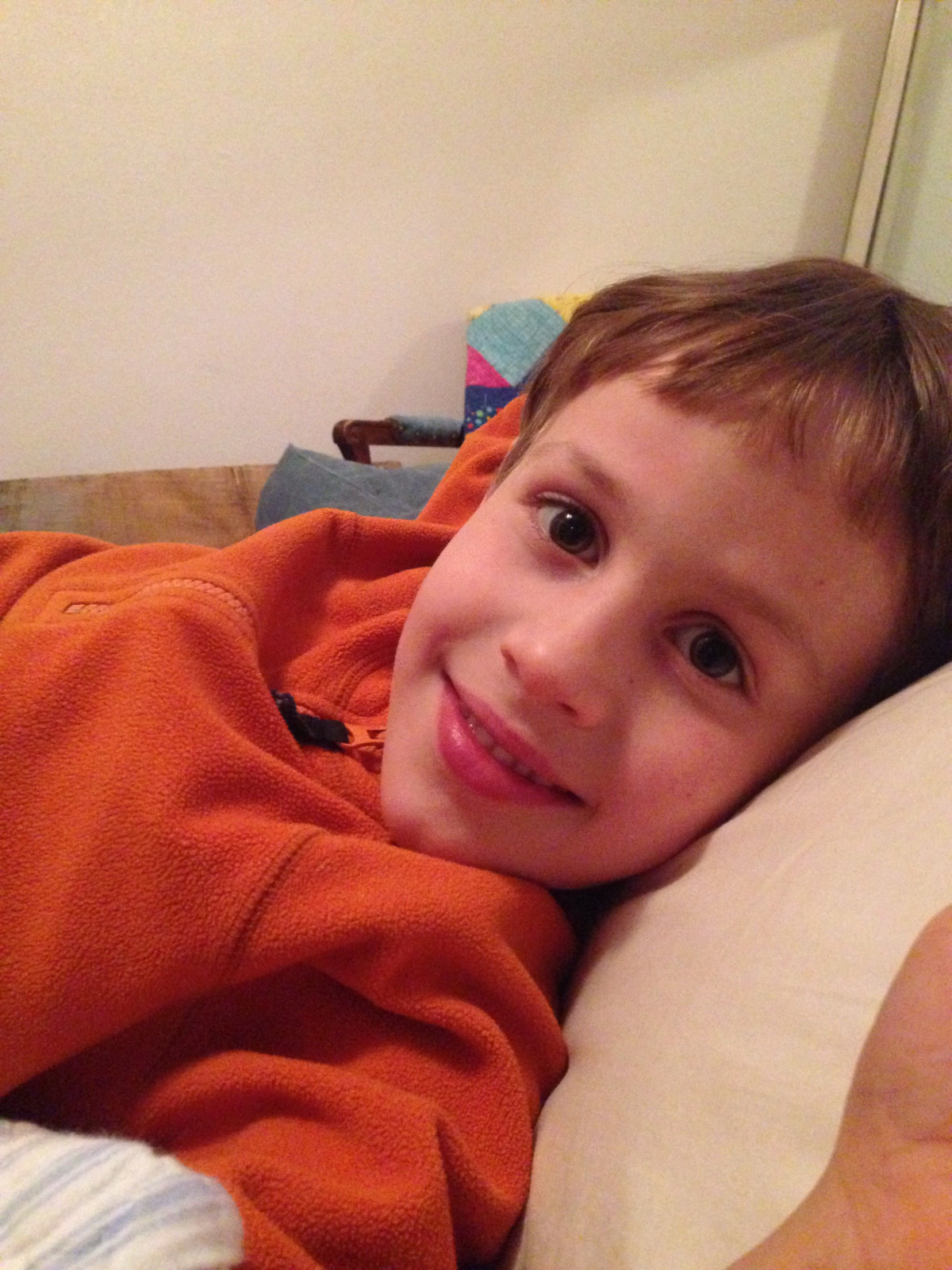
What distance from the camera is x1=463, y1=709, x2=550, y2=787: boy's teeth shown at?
438 millimetres

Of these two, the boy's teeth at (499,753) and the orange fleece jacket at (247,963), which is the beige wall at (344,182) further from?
the boy's teeth at (499,753)

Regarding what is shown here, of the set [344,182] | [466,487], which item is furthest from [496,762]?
[344,182]

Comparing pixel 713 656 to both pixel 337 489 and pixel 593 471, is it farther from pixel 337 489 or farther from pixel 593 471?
pixel 337 489

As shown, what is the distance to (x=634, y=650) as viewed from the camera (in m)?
0.42

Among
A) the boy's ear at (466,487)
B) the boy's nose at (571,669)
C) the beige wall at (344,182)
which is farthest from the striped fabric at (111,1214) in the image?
the beige wall at (344,182)

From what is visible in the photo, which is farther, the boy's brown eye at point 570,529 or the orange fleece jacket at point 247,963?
the boy's brown eye at point 570,529

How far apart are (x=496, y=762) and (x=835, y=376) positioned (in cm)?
32

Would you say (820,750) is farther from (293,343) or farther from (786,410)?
(293,343)

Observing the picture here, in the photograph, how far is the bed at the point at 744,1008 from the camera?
9.1 inches

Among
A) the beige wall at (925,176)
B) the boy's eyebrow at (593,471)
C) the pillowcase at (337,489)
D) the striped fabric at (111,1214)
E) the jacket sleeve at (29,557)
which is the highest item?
the beige wall at (925,176)

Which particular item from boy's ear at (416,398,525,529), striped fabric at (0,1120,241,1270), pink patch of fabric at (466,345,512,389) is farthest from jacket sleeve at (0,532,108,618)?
pink patch of fabric at (466,345,512,389)

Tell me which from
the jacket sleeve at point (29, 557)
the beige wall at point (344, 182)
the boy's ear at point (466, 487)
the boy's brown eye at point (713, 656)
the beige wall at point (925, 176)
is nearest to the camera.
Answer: the boy's brown eye at point (713, 656)

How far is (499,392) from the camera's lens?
1.61m

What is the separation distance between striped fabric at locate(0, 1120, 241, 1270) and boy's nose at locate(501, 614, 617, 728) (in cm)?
26
